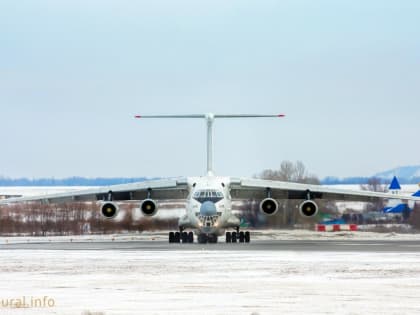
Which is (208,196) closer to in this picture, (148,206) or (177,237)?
(148,206)

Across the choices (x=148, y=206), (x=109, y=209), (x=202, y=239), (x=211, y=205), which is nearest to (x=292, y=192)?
(x=202, y=239)

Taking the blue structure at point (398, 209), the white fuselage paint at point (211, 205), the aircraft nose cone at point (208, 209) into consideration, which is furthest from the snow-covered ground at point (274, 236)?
the blue structure at point (398, 209)

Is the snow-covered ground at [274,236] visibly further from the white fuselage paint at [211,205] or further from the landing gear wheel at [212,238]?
the landing gear wheel at [212,238]

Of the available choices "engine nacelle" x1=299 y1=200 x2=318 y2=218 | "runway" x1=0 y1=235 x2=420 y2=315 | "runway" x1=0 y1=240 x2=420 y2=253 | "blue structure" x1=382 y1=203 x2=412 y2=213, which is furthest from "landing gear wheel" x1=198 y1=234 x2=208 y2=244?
"blue structure" x1=382 y1=203 x2=412 y2=213

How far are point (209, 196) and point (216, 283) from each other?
21217 mm

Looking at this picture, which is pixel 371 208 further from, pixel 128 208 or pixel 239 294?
pixel 239 294

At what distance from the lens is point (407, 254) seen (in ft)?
97.8

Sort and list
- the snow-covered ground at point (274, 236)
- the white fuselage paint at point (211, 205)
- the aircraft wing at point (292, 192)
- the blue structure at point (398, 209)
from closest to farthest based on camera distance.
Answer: the white fuselage paint at point (211, 205)
the aircraft wing at point (292, 192)
the snow-covered ground at point (274, 236)
the blue structure at point (398, 209)

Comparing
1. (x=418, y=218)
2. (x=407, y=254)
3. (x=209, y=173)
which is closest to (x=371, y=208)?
(x=418, y=218)

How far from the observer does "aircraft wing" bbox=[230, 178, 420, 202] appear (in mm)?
42969

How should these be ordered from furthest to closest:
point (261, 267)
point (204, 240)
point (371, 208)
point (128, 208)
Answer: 1. point (371, 208)
2. point (128, 208)
3. point (204, 240)
4. point (261, 267)

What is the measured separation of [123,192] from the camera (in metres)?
44.4

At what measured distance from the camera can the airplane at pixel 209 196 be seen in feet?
133

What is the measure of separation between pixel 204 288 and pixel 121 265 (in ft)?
22.6
